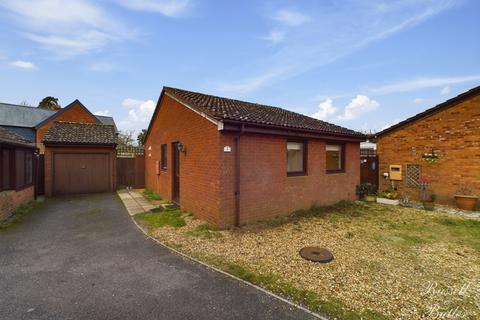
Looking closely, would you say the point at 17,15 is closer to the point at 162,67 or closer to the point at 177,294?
the point at 162,67

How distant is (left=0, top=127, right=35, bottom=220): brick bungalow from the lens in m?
7.36

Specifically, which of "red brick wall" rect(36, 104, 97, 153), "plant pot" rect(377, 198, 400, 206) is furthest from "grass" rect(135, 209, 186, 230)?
"red brick wall" rect(36, 104, 97, 153)

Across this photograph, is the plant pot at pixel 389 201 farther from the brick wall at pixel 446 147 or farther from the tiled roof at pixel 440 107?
the tiled roof at pixel 440 107

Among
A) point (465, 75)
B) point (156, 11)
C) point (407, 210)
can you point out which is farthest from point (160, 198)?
point (465, 75)

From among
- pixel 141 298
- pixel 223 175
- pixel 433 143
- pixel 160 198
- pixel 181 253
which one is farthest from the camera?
pixel 160 198

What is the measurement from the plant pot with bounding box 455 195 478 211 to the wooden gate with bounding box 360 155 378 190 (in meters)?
3.26

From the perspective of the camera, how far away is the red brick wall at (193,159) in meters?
6.39

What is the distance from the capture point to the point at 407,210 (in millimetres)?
8711

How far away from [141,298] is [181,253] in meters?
1.58

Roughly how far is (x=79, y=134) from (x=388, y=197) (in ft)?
55.1

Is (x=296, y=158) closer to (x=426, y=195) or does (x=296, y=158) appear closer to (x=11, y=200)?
(x=426, y=195)

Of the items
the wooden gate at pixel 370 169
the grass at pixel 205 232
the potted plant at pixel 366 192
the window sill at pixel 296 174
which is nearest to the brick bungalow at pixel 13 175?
the grass at pixel 205 232

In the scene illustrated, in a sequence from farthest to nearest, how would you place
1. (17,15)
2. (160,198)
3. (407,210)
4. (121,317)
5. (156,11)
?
1. (160,198)
2. (407,210)
3. (156,11)
4. (17,15)
5. (121,317)

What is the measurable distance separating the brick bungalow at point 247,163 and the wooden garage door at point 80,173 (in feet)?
17.3
